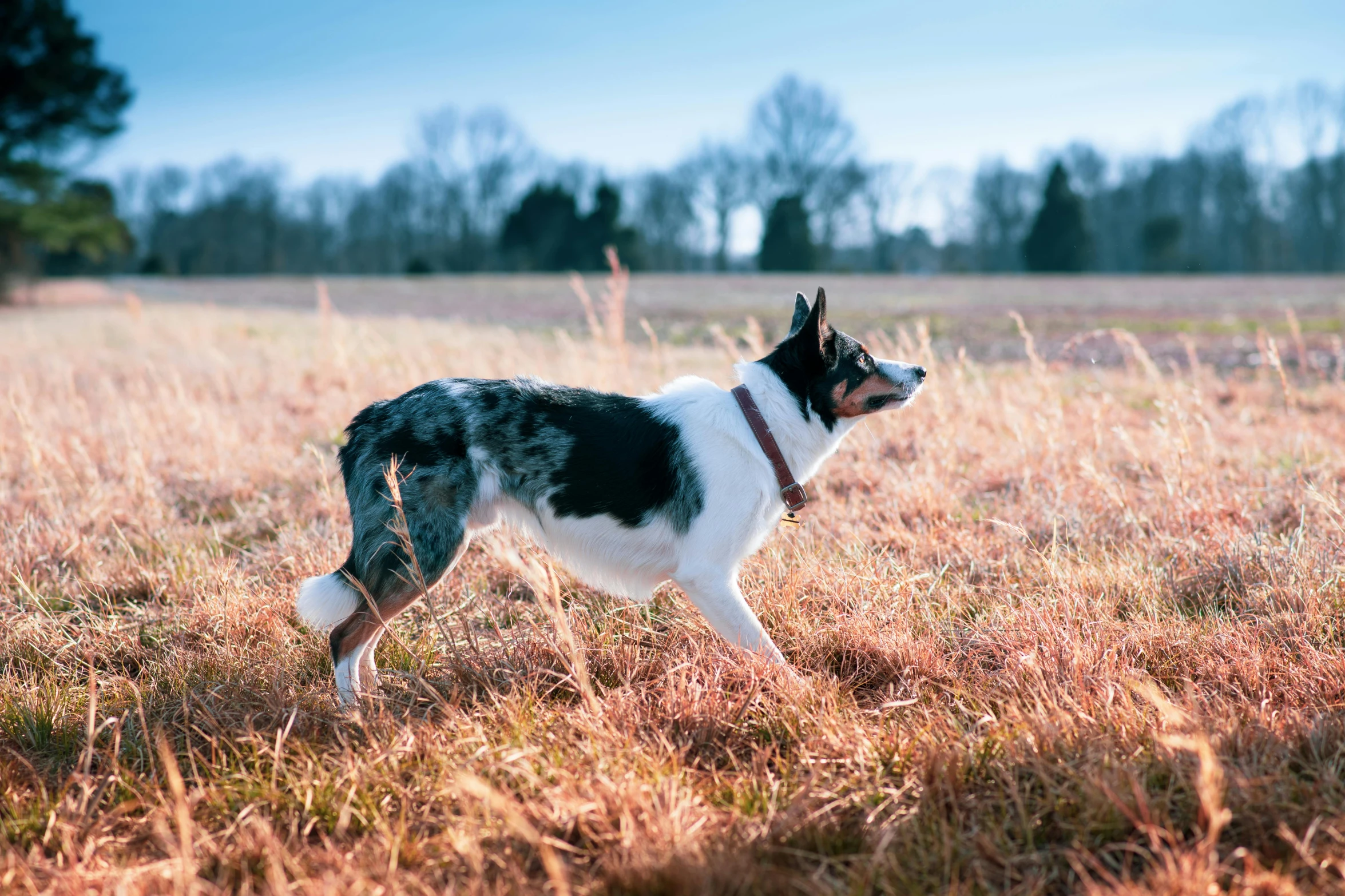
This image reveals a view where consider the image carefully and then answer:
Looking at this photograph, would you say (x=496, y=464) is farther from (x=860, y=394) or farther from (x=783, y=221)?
(x=783, y=221)

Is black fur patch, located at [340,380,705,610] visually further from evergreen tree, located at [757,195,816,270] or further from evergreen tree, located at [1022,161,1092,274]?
evergreen tree, located at [1022,161,1092,274]

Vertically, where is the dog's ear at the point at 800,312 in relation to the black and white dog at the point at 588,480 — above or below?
above

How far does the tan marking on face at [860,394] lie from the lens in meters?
3.38

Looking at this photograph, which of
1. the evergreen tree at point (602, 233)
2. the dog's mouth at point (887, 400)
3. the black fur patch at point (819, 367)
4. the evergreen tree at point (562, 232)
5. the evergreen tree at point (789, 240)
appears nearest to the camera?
the black fur patch at point (819, 367)

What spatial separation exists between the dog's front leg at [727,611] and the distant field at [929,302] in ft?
31.2

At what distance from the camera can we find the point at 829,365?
335 centimetres

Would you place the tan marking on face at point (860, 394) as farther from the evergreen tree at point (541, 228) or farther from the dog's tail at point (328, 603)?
the evergreen tree at point (541, 228)

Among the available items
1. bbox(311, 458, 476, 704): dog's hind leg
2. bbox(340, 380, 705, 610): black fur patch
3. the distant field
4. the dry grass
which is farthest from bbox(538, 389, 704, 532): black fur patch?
the distant field

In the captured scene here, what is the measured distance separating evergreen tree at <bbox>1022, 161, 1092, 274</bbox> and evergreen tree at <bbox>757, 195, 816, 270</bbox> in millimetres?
15598

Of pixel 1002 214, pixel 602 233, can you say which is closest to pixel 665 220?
pixel 602 233

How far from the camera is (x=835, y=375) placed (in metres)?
3.37

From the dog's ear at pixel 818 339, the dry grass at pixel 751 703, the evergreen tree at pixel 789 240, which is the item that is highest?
the evergreen tree at pixel 789 240

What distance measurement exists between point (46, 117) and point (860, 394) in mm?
36097

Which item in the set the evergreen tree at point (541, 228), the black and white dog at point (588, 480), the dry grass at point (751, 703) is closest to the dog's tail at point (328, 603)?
the black and white dog at point (588, 480)
